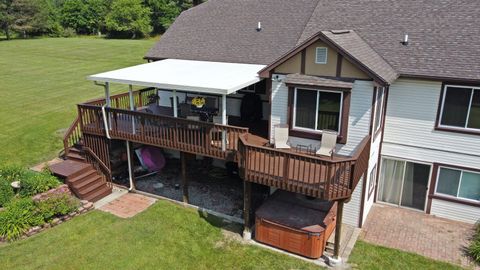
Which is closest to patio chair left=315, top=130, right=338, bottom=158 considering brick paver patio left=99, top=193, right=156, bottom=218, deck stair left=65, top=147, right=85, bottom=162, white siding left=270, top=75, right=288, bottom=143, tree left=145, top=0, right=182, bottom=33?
white siding left=270, top=75, right=288, bottom=143

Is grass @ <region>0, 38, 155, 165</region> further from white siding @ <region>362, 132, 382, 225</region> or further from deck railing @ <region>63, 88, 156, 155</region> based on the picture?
→ white siding @ <region>362, 132, 382, 225</region>

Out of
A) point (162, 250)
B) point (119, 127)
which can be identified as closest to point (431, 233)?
point (162, 250)

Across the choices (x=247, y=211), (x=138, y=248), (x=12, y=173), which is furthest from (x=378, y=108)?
(x=12, y=173)

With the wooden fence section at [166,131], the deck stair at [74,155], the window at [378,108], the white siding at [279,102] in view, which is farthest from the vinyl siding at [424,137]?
the deck stair at [74,155]

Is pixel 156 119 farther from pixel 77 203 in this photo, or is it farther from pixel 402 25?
pixel 402 25

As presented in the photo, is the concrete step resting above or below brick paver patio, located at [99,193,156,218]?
above
